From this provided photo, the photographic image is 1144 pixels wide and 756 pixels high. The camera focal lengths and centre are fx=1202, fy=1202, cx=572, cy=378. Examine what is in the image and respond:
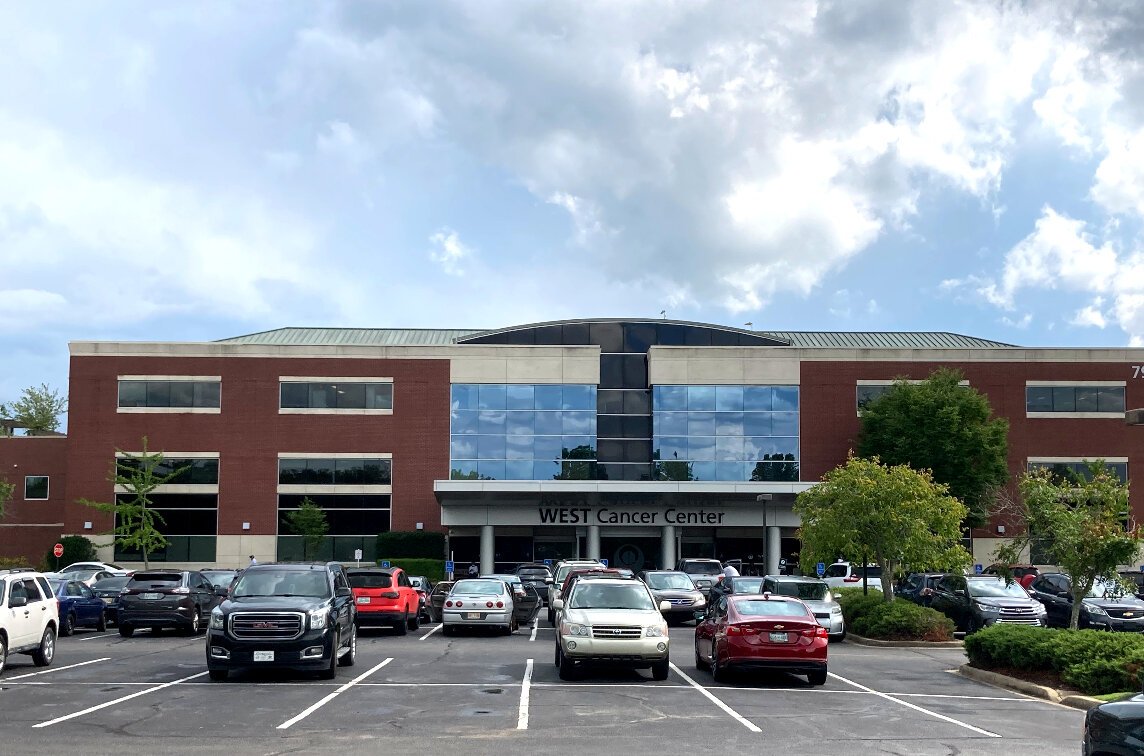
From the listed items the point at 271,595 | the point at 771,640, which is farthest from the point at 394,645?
the point at 771,640

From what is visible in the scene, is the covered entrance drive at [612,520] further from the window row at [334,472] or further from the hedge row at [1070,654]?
the hedge row at [1070,654]

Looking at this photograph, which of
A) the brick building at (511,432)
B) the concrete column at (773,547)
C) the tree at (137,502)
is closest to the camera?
the tree at (137,502)

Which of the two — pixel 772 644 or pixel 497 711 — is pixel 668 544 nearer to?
pixel 772 644

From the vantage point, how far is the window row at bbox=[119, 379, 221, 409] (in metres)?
60.7

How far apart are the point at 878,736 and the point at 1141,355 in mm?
54632

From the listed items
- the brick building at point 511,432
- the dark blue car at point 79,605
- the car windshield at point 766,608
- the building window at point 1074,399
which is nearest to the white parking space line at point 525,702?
the car windshield at point 766,608

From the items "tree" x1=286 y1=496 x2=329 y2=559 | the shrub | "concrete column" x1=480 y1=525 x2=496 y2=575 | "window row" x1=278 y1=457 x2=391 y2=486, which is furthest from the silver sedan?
"window row" x1=278 y1=457 x2=391 y2=486

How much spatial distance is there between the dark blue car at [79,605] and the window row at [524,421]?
97.0ft

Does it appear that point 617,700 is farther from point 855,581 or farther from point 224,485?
point 224,485

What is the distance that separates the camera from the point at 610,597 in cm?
2050

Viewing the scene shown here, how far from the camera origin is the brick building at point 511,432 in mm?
60125

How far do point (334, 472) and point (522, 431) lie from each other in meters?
9.65

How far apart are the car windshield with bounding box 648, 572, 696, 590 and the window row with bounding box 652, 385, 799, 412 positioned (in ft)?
83.8

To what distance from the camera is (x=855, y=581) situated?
4684 cm
